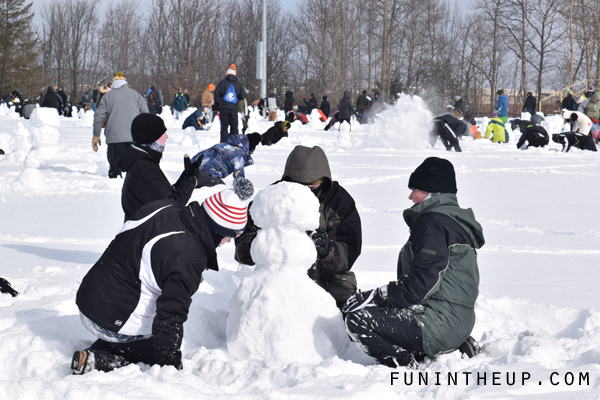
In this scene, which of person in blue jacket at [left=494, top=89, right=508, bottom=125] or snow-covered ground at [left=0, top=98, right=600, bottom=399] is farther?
person in blue jacket at [left=494, top=89, right=508, bottom=125]

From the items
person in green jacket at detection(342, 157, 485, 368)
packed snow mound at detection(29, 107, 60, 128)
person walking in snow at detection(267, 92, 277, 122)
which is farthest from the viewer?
person walking in snow at detection(267, 92, 277, 122)

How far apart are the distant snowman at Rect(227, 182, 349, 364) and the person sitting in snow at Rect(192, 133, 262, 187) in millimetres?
2365

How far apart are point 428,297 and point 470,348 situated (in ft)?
1.14

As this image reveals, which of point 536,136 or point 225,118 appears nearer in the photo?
point 225,118

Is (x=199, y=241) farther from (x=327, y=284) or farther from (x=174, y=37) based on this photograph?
(x=174, y=37)

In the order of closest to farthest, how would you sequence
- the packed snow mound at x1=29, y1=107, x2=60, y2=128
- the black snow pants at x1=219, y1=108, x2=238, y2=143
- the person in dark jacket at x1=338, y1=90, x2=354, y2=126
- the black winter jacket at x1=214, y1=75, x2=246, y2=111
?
the black winter jacket at x1=214, y1=75, x2=246, y2=111, the black snow pants at x1=219, y1=108, x2=238, y2=143, the packed snow mound at x1=29, y1=107, x2=60, y2=128, the person in dark jacket at x1=338, y1=90, x2=354, y2=126

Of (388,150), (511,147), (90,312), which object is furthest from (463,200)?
(511,147)

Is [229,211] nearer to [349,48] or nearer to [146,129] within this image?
[146,129]

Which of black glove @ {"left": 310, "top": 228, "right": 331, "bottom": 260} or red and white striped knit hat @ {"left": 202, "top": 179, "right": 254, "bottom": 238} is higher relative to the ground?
red and white striped knit hat @ {"left": 202, "top": 179, "right": 254, "bottom": 238}

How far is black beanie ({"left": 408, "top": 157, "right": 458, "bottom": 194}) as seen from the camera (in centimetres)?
289

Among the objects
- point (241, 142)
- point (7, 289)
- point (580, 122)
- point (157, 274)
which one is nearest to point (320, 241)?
point (157, 274)

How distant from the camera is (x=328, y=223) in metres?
3.51

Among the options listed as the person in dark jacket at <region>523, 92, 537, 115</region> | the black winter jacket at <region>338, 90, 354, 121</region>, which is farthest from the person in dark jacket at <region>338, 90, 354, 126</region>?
the person in dark jacket at <region>523, 92, 537, 115</region>

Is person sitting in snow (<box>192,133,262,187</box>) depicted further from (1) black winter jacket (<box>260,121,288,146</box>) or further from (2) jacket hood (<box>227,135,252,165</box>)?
(1) black winter jacket (<box>260,121,288,146</box>)
